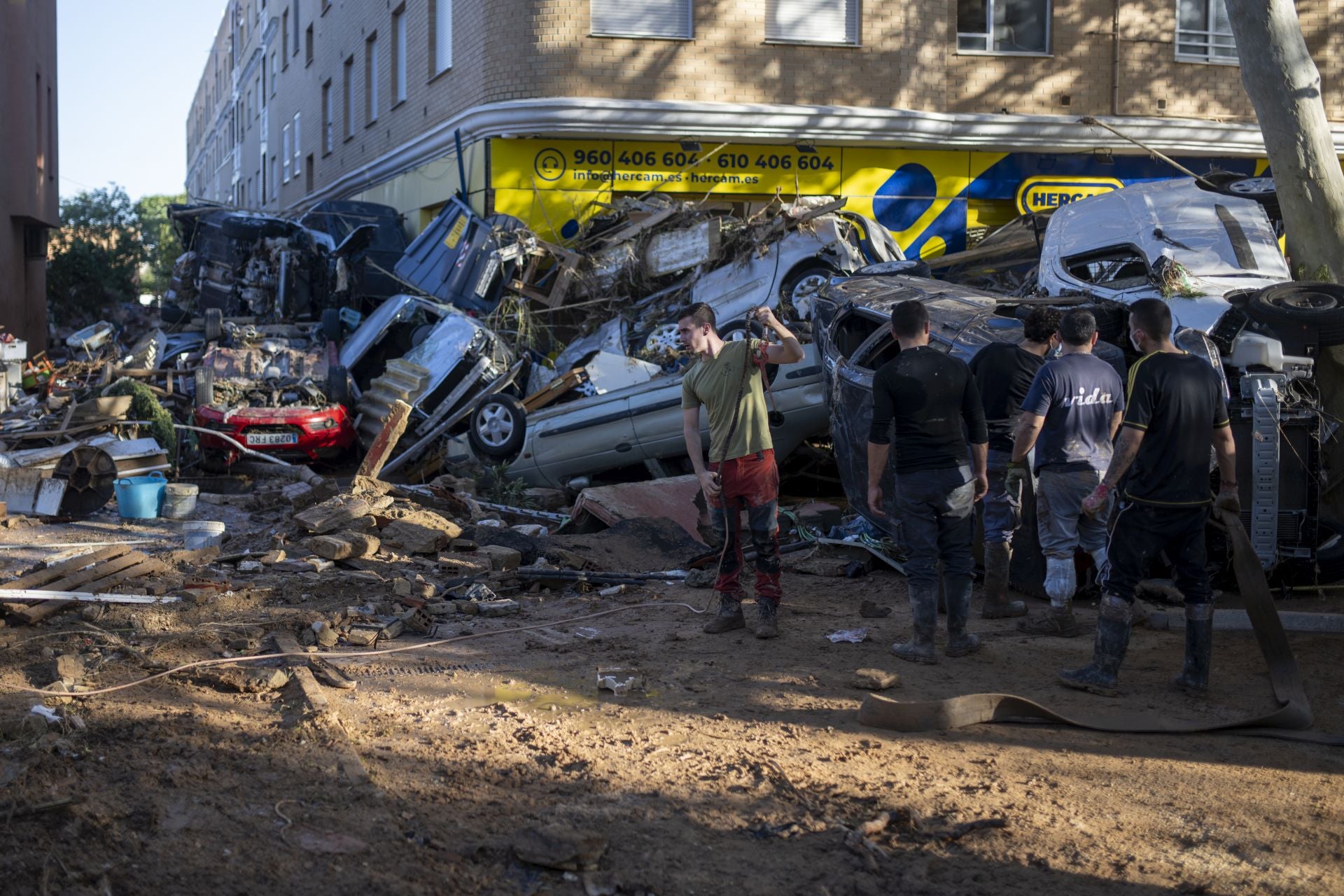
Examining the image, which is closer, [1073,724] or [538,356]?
[1073,724]

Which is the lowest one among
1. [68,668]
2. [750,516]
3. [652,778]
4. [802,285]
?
[652,778]

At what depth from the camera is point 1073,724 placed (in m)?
4.87

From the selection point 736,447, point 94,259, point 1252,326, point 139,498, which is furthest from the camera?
point 94,259

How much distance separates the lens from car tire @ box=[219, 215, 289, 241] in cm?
1841

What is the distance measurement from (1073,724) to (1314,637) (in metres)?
2.37

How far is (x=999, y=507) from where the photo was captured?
683cm

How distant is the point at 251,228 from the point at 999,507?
48.8ft

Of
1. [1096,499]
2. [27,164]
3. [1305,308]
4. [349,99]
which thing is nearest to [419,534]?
[1096,499]

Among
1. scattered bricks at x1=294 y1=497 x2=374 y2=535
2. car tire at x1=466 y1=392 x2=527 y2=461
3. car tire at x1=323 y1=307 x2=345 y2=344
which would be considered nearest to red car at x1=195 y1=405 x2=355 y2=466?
car tire at x1=466 y1=392 x2=527 y2=461

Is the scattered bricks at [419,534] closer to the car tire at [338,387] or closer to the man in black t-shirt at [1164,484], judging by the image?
the car tire at [338,387]

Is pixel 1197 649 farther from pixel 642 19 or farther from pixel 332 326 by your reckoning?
pixel 642 19

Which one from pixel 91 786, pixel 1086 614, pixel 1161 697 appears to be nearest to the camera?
pixel 91 786

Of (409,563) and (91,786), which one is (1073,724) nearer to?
(91,786)

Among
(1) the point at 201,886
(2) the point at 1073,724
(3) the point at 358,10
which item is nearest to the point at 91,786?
(1) the point at 201,886
